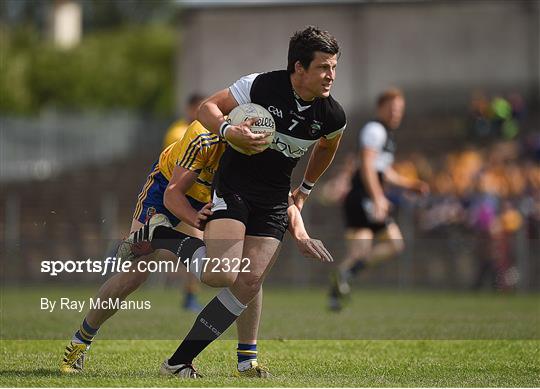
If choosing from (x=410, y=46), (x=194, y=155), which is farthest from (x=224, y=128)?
(x=410, y=46)

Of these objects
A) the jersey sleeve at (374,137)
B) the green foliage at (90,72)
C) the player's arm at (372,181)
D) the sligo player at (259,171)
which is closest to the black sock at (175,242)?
the sligo player at (259,171)

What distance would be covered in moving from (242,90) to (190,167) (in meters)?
0.77

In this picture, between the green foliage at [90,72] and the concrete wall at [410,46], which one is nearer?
the concrete wall at [410,46]

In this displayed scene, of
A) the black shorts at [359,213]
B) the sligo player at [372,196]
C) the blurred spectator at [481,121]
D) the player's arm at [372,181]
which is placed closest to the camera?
the player's arm at [372,181]

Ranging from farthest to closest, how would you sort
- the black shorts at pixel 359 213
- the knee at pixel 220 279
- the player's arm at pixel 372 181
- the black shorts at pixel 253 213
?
the black shorts at pixel 359 213
the player's arm at pixel 372 181
the black shorts at pixel 253 213
the knee at pixel 220 279

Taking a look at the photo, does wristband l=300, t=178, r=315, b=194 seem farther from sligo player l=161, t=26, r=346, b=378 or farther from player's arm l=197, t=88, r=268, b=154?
player's arm l=197, t=88, r=268, b=154

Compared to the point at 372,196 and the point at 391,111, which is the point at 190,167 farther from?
the point at 391,111

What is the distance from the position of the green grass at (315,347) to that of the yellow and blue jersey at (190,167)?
0.78 meters

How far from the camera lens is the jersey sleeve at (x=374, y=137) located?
1477 centimetres

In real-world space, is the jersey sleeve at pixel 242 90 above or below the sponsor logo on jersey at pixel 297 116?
above

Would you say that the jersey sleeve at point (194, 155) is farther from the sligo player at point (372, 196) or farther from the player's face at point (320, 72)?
the sligo player at point (372, 196)

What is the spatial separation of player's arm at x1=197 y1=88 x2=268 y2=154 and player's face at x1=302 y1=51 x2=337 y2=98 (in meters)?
0.47

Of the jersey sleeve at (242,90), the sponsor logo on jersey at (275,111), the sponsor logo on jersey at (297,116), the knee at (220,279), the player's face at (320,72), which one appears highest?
the player's face at (320,72)

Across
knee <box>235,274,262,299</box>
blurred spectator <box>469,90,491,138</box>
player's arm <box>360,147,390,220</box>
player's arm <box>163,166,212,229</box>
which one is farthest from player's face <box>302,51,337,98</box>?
blurred spectator <box>469,90,491,138</box>
